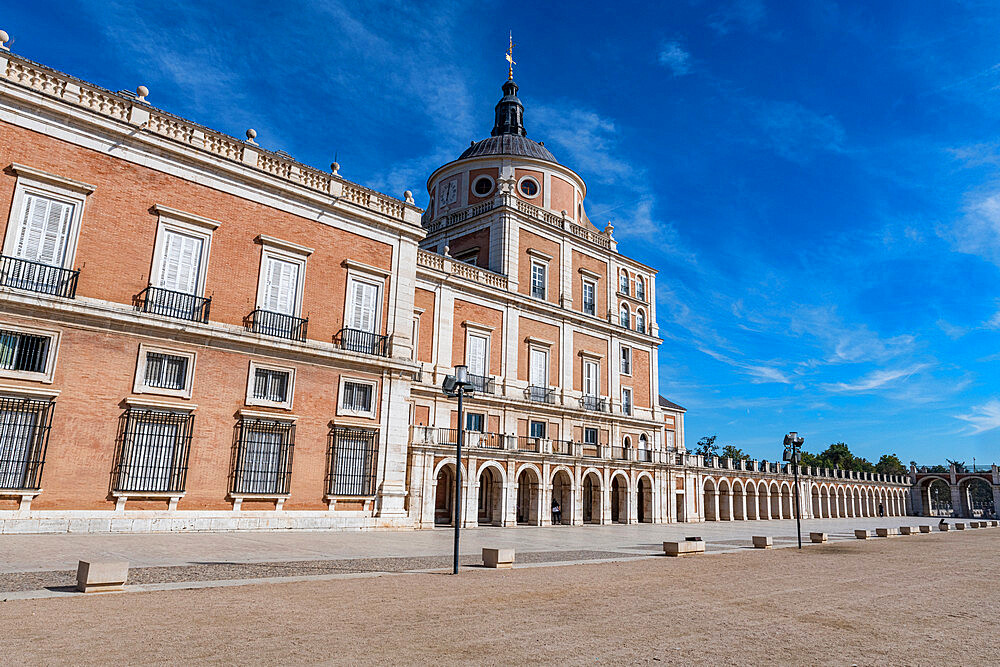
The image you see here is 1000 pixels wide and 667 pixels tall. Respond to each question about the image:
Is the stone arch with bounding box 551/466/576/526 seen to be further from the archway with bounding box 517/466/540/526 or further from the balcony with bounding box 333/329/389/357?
the balcony with bounding box 333/329/389/357

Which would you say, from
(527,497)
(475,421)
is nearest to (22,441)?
(475,421)

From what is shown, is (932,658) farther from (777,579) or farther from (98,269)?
(98,269)

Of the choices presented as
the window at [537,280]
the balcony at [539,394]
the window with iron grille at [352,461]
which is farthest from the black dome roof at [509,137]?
the window with iron grille at [352,461]

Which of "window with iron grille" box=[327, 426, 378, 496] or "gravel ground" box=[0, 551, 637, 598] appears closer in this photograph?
"gravel ground" box=[0, 551, 637, 598]

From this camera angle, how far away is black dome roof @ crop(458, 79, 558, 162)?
4337cm

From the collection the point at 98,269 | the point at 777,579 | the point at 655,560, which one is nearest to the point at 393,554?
the point at 655,560

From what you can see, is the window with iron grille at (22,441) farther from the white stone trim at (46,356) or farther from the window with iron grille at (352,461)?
the window with iron grille at (352,461)

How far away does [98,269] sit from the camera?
19828mm

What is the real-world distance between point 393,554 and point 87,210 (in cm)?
1387

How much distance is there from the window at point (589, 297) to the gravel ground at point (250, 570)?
27230 mm

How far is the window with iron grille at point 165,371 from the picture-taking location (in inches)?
798

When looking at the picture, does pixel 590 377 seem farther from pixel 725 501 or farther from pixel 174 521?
pixel 174 521

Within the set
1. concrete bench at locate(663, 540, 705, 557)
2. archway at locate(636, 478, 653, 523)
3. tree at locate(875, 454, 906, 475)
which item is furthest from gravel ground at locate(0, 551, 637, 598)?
tree at locate(875, 454, 906, 475)

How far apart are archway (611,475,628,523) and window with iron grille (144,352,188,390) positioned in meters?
24.5
